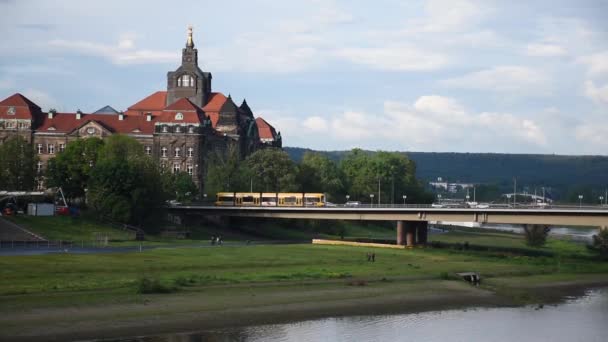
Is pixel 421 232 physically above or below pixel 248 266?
above

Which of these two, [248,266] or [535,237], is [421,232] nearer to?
[535,237]

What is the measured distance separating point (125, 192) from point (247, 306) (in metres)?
74.5

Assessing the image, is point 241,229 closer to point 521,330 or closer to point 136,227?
point 136,227

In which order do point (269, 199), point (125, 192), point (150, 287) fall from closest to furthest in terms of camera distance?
1. point (150, 287)
2. point (125, 192)
3. point (269, 199)

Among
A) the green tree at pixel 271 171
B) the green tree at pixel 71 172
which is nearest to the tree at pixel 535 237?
the green tree at pixel 271 171

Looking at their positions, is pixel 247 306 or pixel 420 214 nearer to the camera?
pixel 247 306

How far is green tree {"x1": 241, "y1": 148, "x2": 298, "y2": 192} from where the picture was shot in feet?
600

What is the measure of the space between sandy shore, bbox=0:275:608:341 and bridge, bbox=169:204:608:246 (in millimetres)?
23671

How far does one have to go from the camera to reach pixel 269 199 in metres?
164

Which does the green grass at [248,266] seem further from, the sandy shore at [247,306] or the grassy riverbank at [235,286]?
the sandy shore at [247,306]

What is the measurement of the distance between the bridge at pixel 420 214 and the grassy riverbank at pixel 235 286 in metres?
5.69

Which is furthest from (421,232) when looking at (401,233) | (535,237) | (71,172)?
(71,172)

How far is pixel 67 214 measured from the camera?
136m

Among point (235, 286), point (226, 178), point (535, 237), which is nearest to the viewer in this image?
point (235, 286)
